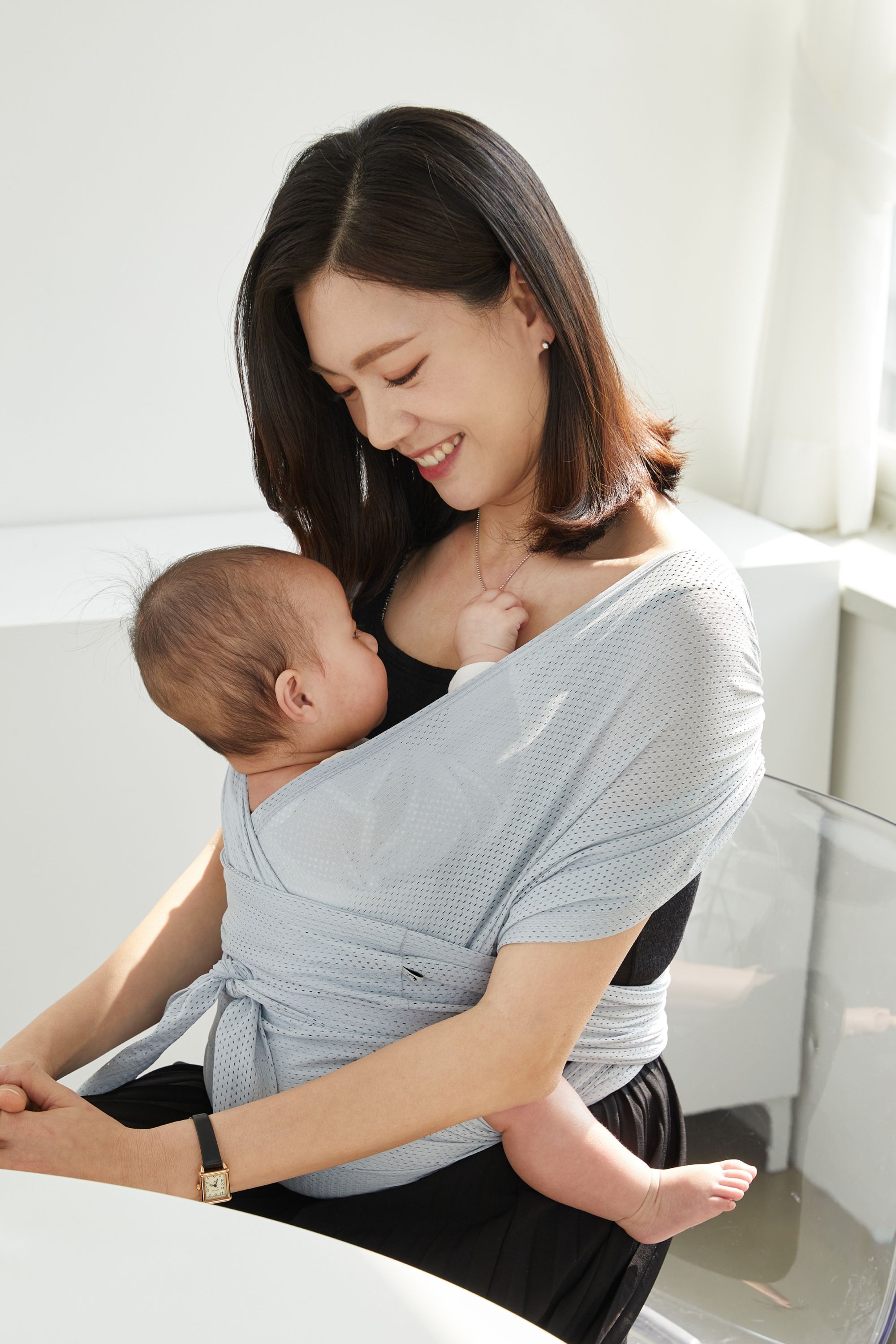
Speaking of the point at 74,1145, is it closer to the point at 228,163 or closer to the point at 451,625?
the point at 451,625

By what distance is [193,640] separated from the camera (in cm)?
116

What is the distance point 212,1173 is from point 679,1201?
43 centimetres

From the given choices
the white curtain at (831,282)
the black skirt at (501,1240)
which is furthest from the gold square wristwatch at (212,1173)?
the white curtain at (831,282)

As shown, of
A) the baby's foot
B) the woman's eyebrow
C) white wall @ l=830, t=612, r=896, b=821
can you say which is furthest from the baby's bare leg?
white wall @ l=830, t=612, r=896, b=821

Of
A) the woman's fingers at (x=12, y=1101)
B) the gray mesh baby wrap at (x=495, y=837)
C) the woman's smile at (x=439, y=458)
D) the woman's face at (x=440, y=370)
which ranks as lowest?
the woman's fingers at (x=12, y=1101)

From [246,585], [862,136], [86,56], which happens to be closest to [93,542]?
[86,56]

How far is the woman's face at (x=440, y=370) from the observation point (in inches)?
43.7

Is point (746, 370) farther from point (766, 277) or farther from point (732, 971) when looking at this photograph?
point (732, 971)

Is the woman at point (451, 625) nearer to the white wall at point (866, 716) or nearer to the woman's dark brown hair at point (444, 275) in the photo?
Result: the woman's dark brown hair at point (444, 275)

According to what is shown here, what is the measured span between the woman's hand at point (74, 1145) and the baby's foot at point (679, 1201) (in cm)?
44

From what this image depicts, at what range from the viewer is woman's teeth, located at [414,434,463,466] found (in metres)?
1.19

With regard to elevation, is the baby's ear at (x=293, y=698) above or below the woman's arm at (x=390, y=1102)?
above

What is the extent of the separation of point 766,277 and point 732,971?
1.54 metres

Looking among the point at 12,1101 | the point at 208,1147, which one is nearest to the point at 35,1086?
the point at 12,1101
